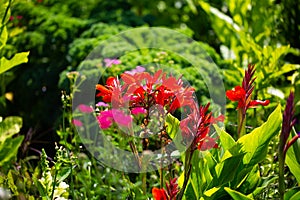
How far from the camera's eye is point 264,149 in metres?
1.97

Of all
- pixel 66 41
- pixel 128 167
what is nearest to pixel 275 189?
pixel 128 167

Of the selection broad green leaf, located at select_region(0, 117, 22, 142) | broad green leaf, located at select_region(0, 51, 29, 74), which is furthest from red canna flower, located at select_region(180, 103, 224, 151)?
broad green leaf, located at select_region(0, 117, 22, 142)

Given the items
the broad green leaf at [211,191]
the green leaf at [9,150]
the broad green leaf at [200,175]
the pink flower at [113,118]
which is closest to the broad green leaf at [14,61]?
the green leaf at [9,150]

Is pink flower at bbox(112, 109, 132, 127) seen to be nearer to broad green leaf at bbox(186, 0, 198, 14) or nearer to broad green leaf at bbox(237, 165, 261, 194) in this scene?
broad green leaf at bbox(237, 165, 261, 194)

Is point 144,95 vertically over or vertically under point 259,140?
over

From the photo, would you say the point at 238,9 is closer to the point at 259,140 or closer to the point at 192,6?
the point at 192,6

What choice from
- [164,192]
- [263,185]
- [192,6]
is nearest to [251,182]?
[263,185]

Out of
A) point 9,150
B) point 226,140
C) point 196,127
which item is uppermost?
point 196,127

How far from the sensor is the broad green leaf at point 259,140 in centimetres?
194

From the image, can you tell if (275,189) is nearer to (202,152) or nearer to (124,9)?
(202,152)

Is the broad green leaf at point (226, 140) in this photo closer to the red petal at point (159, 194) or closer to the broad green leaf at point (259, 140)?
the broad green leaf at point (259, 140)

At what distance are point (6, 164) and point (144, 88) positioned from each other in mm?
1183

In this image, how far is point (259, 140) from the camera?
198 cm

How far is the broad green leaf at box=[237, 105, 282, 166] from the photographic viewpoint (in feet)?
6.35
